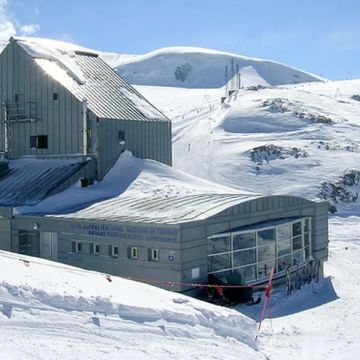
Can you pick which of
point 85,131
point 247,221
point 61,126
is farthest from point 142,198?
point 61,126

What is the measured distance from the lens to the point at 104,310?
12805mm

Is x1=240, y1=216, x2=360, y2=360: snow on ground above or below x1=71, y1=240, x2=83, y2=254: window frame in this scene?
below

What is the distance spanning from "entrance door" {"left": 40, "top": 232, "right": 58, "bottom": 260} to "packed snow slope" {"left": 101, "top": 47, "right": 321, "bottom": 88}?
406 ft

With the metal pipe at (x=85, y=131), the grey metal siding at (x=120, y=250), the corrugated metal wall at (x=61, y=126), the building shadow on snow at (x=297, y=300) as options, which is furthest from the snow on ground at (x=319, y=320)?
the metal pipe at (x=85, y=131)

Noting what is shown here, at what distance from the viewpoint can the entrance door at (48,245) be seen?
22594mm

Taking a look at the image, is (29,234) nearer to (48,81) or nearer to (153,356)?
(48,81)

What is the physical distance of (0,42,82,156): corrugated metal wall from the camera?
28547 millimetres

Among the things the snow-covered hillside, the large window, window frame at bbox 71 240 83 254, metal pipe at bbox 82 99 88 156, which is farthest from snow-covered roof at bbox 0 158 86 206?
the snow-covered hillside

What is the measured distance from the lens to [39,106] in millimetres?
29688

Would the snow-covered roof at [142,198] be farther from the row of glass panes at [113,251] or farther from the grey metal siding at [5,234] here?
the row of glass panes at [113,251]

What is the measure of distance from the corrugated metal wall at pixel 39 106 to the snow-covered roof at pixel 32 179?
68 centimetres

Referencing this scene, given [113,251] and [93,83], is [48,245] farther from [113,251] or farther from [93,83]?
[93,83]

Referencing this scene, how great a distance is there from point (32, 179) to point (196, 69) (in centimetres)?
13720

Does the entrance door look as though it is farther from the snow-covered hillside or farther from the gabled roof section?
the gabled roof section
